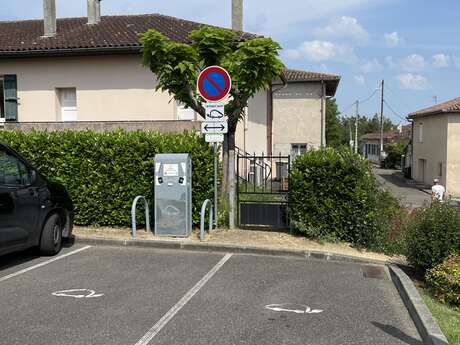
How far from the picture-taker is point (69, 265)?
708 cm

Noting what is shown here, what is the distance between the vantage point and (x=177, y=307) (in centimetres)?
530

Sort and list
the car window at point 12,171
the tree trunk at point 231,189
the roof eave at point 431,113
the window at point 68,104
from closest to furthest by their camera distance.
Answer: the car window at point 12,171 < the tree trunk at point 231,189 < the window at point 68,104 < the roof eave at point 431,113

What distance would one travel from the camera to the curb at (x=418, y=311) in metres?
4.35

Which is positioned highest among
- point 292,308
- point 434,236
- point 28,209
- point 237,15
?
point 237,15

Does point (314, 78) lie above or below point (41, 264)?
above

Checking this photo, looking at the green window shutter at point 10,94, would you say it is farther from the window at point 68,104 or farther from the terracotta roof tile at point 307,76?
the terracotta roof tile at point 307,76

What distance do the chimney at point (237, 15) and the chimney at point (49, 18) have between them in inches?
Answer: 266

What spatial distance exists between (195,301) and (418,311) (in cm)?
233

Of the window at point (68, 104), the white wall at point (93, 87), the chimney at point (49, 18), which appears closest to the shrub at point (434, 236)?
the white wall at point (93, 87)

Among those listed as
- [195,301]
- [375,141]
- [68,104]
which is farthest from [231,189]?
[375,141]

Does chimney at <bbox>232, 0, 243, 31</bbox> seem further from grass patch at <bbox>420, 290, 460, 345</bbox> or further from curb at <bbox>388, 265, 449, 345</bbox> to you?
grass patch at <bbox>420, 290, 460, 345</bbox>

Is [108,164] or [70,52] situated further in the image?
[70,52]

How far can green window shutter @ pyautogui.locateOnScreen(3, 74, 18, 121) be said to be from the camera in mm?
16547

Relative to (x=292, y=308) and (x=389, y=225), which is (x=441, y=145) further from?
(x=292, y=308)
